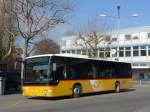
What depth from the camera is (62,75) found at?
2538 centimetres

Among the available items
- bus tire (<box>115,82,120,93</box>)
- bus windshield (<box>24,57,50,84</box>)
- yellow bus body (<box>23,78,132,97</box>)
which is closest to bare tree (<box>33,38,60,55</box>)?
bus tire (<box>115,82,120,93</box>)

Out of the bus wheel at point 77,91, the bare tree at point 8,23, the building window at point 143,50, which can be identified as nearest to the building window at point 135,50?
the building window at point 143,50

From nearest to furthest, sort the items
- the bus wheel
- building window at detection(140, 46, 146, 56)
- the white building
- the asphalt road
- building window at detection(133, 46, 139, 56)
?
1. the asphalt road
2. the bus wheel
3. the white building
4. building window at detection(140, 46, 146, 56)
5. building window at detection(133, 46, 139, 56)

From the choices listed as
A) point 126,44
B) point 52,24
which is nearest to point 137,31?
point 126,44

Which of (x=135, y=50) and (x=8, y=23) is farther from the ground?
(x=8, y=23)

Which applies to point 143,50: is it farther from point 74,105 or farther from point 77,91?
point 74,105

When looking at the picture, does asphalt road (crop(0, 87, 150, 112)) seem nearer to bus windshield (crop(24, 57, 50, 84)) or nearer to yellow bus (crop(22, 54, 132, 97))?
yellow bus (crop(22, 54, 132, 97))

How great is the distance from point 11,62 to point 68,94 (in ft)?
76.3

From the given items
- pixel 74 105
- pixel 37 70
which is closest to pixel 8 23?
pixel 37 70

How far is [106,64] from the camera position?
31.3m

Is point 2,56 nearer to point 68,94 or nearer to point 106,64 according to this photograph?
point 106,64

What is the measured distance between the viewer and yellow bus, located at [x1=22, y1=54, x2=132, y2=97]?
80.8 ft

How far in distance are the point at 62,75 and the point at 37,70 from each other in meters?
1.50

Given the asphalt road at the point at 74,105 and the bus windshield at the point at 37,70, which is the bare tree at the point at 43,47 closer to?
the bus windshield at the point at 37,70
